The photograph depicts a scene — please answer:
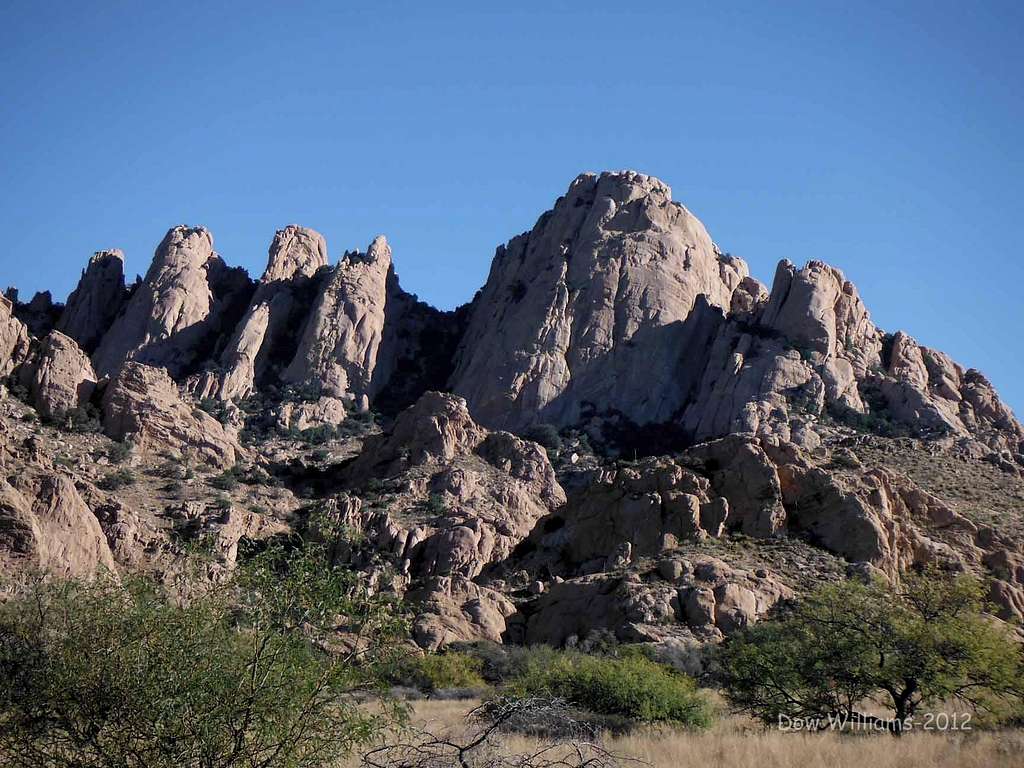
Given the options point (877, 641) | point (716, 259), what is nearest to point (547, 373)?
point (716, 259)

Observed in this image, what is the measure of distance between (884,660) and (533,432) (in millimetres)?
55188

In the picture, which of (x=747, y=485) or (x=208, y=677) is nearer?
(x=208, y=677)

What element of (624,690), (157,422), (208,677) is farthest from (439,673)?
A: (157,422)

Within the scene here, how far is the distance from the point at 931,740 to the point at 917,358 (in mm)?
68731

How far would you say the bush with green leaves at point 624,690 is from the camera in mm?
26812

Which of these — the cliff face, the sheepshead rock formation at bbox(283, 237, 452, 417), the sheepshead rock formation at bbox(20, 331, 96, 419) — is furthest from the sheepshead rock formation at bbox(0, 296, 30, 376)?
the sheepshead rock formation at bbox(283, 237, 452, 417)

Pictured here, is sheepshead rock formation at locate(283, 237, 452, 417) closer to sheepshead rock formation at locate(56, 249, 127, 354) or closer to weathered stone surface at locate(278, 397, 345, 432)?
weathered stone surface at locate(278, 397, 345, 432)

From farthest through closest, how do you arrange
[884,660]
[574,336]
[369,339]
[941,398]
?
[369,339] < [574,336] < [941,398] < [884,660]

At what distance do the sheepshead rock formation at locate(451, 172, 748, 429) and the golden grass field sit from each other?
59.7 metres

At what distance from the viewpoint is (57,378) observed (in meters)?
62.3

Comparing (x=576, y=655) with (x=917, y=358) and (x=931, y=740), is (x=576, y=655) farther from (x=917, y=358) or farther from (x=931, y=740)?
(x=917, y=358)

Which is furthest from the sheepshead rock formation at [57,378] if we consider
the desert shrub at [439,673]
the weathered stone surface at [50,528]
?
the desert shrub at [439,673]

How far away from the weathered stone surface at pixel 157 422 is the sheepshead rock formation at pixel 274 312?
18.1 metres

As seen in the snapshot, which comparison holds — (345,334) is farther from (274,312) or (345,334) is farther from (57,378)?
(57,378)
